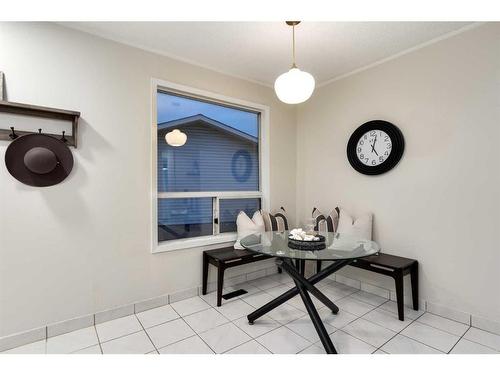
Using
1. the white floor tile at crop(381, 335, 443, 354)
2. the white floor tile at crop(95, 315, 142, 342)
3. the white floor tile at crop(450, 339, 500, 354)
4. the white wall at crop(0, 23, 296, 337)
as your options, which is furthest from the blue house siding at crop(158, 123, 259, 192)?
the white floor tile at crop(450, 339, 500, 354)

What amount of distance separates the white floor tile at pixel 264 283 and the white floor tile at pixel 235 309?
1.44 ft

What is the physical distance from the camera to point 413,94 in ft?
7.97

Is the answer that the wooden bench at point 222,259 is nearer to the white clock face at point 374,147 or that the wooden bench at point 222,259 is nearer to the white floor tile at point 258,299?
the white floor tile at point 258,299

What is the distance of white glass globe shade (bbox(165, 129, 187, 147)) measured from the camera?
2670 millimetres

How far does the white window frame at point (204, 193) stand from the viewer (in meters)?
2.45

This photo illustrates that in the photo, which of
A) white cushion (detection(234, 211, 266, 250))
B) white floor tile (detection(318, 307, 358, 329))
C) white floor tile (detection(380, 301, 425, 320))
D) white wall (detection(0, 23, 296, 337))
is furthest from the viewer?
white cushion (detection(234, 211, 266, 250))

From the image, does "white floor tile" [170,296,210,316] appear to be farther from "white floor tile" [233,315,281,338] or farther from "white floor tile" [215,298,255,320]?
"white floor tile" [233,315,281,338]

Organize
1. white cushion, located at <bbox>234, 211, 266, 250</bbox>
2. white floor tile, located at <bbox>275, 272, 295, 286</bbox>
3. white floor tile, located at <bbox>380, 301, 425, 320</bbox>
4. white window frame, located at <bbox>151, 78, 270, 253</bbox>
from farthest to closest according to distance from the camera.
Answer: white floor tile, located at <bbox>275, 272, 295, 286</bbox> < white cushion, located at <bbox>234, 211, 266, 250</bbox> < white window frame, located at <bbox>151, 78, 270, 253</bbox> < white floor tile, located at <bbox>380, 301, 425, 320</bbox>

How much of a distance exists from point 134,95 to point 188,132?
2.13 ft

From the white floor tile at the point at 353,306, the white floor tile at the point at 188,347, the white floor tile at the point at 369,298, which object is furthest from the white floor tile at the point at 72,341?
the white floor tile at the point at 369,298

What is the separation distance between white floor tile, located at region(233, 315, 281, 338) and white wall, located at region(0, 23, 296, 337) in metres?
0.77

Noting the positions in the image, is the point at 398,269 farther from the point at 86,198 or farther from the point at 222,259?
the point at 86,198

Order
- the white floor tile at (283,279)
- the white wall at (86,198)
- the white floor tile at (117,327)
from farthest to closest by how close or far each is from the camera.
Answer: the white floor tile at (283,279)
the white floor tile at (117,327)
the white wall at (86,198)

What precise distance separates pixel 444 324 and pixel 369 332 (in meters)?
0.70
